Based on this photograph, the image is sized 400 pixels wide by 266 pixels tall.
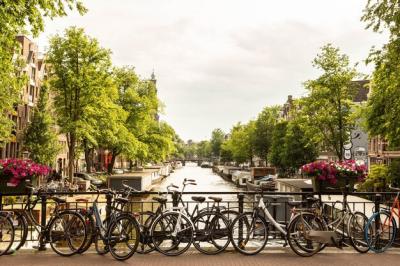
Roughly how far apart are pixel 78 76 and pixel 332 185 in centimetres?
2837

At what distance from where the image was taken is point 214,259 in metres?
7.73

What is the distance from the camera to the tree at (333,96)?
113 feet

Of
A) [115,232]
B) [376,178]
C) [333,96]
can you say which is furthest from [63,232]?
[333,96]

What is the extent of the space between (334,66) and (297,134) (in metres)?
19.2

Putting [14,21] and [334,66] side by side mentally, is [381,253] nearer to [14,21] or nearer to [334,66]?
[14,21]

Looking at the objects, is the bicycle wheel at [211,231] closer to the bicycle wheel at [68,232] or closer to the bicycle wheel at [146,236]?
the bicycle wheel at [146,236]

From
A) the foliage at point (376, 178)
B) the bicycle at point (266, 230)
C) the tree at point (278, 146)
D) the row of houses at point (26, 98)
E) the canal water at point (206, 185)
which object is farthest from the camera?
the tree at point (278, 146)

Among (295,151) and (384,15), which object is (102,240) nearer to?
(384,15)

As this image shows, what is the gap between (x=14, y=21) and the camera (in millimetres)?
11328

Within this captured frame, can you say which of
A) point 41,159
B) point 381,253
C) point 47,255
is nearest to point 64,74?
point 41,159

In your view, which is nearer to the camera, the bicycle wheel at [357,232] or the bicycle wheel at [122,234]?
the bicycle wheel at [122,234]

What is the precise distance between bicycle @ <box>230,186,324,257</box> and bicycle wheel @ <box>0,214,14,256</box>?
→ 4.06 metres

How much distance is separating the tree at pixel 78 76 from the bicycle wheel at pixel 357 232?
2732 centimetres

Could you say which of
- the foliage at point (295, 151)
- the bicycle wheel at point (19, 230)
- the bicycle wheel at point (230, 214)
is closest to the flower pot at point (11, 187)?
the bicycle wheel at point (19, 230)
